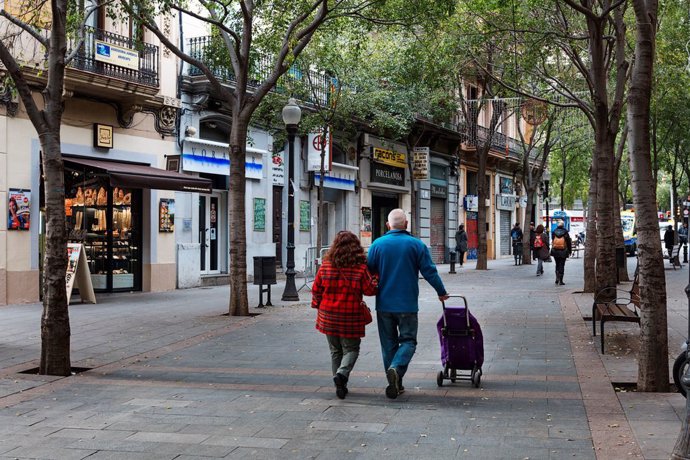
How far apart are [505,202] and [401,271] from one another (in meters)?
36.9

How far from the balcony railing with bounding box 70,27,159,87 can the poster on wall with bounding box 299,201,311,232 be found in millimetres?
7764

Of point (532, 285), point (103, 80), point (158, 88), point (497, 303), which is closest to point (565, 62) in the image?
point (532, 285)

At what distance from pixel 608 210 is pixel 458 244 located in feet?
56.5

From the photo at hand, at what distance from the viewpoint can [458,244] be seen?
31.0 m

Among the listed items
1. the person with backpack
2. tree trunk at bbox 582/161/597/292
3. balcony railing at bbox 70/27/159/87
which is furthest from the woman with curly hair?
the person with backpack

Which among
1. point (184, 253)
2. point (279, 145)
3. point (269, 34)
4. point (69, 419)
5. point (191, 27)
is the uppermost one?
point (191, 27)

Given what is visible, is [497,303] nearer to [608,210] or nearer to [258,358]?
[608,210]

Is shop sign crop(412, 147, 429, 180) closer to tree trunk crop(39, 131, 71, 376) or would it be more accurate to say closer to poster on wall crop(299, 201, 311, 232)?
poster on wall crop(299, 201, 311, 232)

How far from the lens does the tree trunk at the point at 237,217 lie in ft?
43.9

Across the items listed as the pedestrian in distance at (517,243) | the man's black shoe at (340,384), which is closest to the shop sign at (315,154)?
the pedestrian in distance at (517,243)

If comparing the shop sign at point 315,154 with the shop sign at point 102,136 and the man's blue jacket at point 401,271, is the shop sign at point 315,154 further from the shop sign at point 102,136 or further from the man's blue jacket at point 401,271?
the man's blue jacket at point 401,271

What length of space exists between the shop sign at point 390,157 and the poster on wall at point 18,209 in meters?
15.9

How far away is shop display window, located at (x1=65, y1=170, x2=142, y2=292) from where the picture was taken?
17.8 m

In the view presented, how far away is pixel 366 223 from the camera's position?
29.2m
